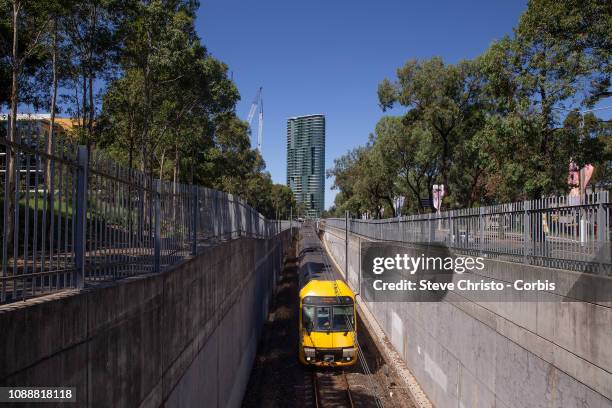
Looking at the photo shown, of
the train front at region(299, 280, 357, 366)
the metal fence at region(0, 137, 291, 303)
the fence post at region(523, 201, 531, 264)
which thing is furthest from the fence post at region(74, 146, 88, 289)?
the train front at region(299, 280, 357, 366)

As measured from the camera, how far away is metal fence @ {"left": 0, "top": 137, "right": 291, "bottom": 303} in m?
3.81

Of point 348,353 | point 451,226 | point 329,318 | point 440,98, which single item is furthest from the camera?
point 440,98

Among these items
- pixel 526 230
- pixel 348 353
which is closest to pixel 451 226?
pixel 526 230

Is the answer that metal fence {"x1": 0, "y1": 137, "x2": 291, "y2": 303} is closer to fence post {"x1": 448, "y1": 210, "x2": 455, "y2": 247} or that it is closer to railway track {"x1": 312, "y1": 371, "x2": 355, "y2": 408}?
fence post {"x1": 448, "y1": 210, "x2": 455, "y2": 247}

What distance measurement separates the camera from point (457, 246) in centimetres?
1398

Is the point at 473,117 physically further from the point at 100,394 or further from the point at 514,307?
the point at 100,394

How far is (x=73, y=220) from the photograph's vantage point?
14.9 ft

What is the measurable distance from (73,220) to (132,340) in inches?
62.3

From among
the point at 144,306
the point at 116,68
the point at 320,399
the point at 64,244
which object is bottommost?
the point at 320,399

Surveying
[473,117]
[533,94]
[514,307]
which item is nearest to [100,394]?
[514,307]

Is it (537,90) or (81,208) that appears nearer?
(81,208)

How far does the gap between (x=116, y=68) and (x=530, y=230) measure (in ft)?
65.7

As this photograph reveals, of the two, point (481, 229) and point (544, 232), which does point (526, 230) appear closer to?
point (544, 232)

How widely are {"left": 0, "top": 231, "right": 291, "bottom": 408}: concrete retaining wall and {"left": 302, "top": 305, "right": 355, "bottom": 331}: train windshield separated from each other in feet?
21.6
